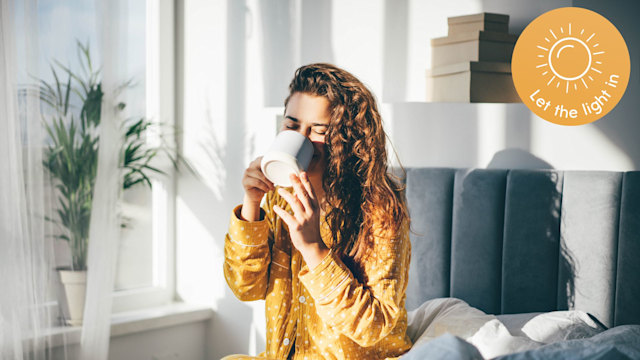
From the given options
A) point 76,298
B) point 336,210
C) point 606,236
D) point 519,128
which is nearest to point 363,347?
point 336,210

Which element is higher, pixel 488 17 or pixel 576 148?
Answer: pixel 488 17

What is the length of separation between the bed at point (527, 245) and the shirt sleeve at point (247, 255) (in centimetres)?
46

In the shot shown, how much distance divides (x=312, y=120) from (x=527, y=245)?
697 mm

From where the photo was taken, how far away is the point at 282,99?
2350 millimetres

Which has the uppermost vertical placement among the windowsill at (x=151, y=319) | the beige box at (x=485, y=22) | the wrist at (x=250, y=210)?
the beige box at (x=485, y=22)

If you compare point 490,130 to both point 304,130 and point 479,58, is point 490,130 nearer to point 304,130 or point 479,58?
point 479,58

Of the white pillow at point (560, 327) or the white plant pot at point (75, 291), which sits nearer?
the white pillow at point (560, 327)

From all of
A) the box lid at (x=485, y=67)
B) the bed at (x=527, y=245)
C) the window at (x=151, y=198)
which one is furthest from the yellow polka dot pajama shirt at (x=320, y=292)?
the window at (x=151, y=198)

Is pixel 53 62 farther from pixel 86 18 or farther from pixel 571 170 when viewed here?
pixel 571 170

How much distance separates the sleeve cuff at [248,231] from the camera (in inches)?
54.3

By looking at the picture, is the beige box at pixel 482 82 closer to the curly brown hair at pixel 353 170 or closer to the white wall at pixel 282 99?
the white wall at pixel 282 99

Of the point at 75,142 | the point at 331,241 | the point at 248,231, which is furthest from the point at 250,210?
the point at 75,142

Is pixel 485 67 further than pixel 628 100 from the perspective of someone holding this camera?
Yes

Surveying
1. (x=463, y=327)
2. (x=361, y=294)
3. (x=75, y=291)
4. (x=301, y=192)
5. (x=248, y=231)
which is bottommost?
(x=75, y=291)
